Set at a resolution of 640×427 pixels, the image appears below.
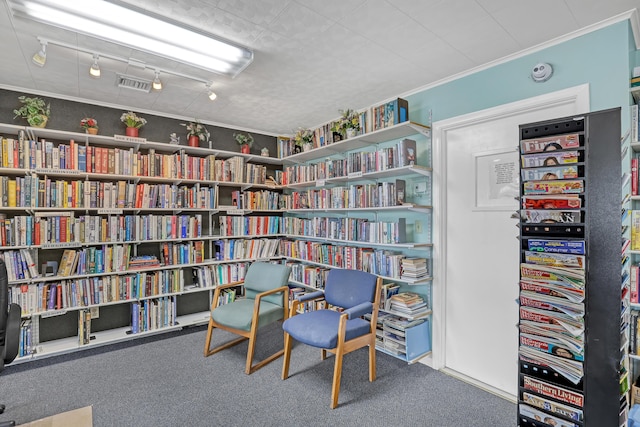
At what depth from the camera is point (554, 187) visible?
142cm

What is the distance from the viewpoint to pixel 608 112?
50.0 inches

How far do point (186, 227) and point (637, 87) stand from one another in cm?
403

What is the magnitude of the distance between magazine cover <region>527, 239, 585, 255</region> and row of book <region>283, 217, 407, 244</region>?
4.68 ft

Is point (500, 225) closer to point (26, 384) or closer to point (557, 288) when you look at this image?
point (557, 288)

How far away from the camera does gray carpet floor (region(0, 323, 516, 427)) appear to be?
2.10 m

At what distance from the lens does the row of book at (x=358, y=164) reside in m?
2.82

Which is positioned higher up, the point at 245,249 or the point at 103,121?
the point at 103,121

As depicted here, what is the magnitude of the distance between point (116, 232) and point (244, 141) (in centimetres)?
183

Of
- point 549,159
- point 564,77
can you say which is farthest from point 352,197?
point 549,159

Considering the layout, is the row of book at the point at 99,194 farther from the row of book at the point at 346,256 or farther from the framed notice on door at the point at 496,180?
the framed notice on door at the point at 496,180

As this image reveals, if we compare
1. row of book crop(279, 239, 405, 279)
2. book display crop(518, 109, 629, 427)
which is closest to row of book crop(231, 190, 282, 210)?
row of book crop(279, 239, 405, 279)

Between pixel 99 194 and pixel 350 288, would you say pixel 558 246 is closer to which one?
pixel 350 288

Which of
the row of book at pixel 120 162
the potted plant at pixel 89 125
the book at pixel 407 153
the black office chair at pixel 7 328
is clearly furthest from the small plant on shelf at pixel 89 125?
the book at pixel 407 153

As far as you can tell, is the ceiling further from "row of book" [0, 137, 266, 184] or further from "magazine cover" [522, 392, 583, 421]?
"magazine cover" [522, 392, 583, 421]
